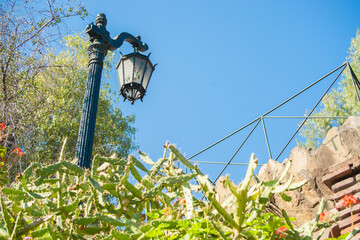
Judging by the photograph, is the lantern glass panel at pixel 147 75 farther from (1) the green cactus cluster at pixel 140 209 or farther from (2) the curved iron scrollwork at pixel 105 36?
(1) the green cactus cluster at pixel 140 209

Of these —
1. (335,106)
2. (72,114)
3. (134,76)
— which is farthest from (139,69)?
(335,106)

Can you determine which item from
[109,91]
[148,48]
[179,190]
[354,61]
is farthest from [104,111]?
[354,61]

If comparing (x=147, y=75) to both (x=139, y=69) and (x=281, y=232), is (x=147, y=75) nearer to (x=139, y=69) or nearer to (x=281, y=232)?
(x=139, y=69)

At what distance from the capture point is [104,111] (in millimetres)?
14828

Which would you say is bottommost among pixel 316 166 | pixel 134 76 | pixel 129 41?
pixel 316 166

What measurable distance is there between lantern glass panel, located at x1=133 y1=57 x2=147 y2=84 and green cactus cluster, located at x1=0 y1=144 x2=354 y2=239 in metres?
2.97

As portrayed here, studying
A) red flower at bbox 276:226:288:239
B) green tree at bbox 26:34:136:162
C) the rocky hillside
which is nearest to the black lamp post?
the rocky hillside

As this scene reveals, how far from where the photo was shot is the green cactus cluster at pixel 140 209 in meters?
1.63

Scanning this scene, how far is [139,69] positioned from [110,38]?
0.58m

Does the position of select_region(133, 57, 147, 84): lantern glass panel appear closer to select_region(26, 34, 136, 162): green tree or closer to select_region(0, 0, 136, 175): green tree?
select_region(0, 0, 136, 175): green tree

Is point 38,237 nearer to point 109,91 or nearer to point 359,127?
point 359,127

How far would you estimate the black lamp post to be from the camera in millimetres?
3949

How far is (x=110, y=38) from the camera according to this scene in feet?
15.9

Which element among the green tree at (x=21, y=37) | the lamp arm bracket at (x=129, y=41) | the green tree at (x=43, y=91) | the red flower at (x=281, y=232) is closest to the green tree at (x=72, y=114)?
the green tree at (x=43, y=91)
